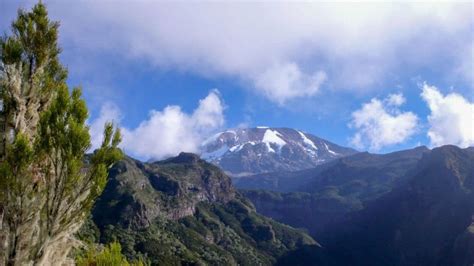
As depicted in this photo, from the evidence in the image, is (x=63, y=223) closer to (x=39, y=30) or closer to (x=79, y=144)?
(x=79, y=144)

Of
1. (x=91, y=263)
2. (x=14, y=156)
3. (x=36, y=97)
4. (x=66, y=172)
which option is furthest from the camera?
(x=36, y=97)

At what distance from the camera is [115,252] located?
14227 millimetres

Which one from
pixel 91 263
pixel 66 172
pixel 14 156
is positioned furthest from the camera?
pixel 91 263

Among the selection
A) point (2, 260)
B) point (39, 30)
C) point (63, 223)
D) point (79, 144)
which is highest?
point (39, 30)

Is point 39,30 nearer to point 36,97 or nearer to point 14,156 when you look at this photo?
point 36,97

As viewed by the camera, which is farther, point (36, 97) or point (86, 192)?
point (36, 97)

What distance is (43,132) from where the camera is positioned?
44.1 ft

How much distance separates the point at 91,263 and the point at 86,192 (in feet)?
9.40

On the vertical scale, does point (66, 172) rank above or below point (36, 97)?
below

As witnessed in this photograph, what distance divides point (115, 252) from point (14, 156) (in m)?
4.33

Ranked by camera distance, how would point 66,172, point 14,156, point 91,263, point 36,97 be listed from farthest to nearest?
point 36,97, point 91,263, point 66,172, point 14,156

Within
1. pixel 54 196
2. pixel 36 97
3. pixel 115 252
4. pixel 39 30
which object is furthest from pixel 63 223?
pixel 39 30

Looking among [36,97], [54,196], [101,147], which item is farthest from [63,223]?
[36,97]

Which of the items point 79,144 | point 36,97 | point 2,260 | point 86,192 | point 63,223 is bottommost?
point 2,260
